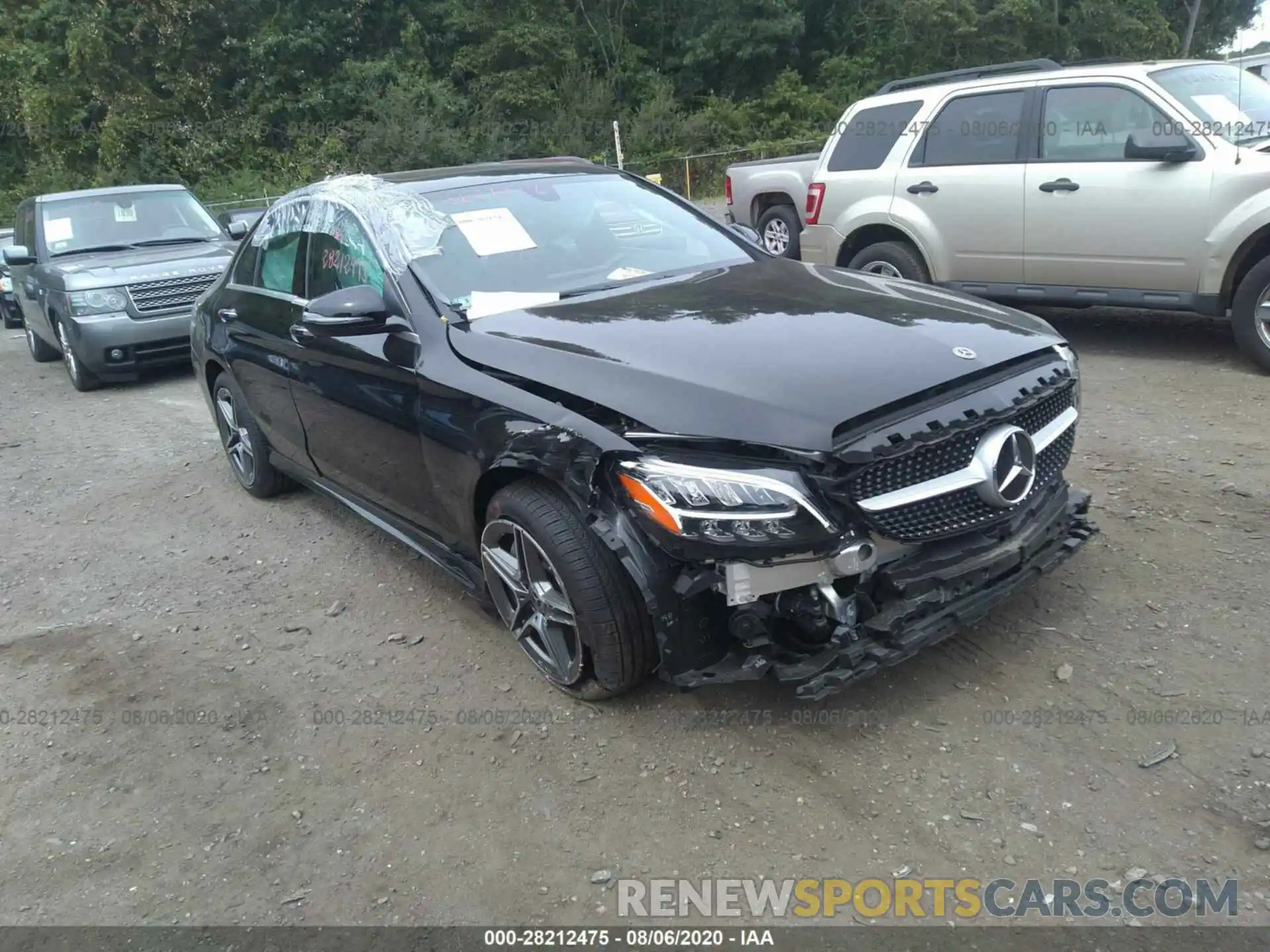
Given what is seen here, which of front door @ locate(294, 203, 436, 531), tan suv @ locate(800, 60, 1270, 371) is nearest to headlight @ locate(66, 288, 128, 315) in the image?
front door @ locate(294, 203, 436, 531)

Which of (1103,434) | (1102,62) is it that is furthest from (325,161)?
(1103,434)

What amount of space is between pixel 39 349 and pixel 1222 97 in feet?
38.6

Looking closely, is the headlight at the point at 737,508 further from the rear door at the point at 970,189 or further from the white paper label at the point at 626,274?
the rear door at the point at 970,189

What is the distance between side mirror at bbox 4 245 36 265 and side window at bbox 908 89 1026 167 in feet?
27.0

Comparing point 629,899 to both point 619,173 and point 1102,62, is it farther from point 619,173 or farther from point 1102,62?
point 1102,62

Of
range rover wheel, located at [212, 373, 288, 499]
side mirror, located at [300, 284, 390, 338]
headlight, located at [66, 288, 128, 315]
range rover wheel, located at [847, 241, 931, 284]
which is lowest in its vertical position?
range rover wheel, located at [212, 373, 288, 499]

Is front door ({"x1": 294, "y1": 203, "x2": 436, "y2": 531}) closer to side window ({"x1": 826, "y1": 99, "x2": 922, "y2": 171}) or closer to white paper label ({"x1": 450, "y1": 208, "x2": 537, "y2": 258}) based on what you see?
white paper label ({"x1": 450, "y1": 208, "x2": 537, "y2": 258})

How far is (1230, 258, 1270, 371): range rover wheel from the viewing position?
238 inches

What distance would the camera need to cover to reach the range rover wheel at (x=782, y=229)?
406 inches

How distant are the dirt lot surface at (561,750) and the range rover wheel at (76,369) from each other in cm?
516

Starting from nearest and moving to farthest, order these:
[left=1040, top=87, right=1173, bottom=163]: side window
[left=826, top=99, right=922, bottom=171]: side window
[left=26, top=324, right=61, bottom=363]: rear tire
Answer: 1. [left=1040, top=87, right=1173, bottom=163]: side window
2. [left=826, top=99, right=922, bottom=171]: side window
3. [left=26, top=324, right=61, bottom=363]: rear tire

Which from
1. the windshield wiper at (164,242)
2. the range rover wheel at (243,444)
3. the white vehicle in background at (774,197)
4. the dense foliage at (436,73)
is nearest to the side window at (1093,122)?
the white vehicle in background at (774,197)

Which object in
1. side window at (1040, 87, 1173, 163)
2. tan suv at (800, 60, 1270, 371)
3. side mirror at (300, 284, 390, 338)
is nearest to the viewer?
side mirror at (300, 284, 390, 338)

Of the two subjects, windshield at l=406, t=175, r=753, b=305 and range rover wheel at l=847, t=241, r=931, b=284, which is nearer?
windshield at l=406, t=175, r=753, b=305
